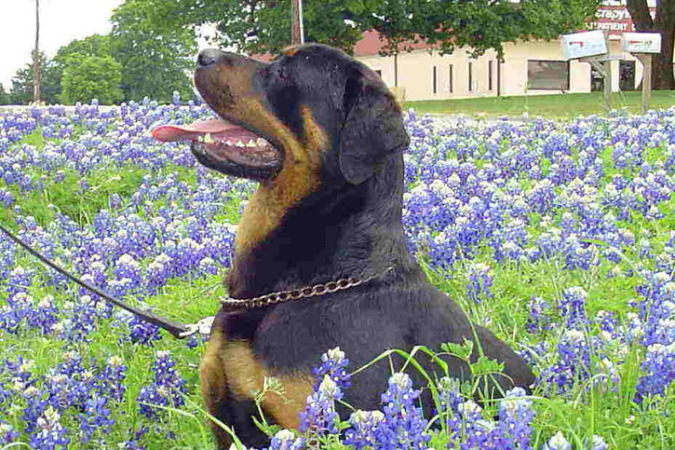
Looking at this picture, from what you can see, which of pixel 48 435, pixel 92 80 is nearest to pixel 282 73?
pixel 48 435

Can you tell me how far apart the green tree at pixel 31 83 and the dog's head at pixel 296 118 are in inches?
3488

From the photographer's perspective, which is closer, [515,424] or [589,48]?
[515,424]

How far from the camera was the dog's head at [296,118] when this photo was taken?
10.1 ft

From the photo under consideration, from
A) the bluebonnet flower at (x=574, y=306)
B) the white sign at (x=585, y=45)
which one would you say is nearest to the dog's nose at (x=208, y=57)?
the bluebonnet flower at (x=574, y=306)

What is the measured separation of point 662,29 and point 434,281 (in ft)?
111

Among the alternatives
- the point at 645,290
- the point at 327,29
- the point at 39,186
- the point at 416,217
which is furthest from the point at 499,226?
the point at 327,29

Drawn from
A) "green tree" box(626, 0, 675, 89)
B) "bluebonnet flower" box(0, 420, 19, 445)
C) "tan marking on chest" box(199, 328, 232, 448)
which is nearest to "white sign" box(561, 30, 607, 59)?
"tan marking on chest" box(199, 328, 232, 448)

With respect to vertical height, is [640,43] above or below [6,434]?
above

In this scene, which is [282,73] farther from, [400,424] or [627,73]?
[627,73]

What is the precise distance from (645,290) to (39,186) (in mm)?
5062

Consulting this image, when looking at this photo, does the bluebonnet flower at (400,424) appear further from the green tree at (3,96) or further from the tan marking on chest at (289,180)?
the green tree at (3,96)

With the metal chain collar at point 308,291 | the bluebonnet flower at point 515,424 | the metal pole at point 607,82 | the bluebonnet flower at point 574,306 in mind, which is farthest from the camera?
the metal pole at point 607,82

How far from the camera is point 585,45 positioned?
12633 mm

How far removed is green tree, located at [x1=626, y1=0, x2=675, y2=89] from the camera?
3384 cm
